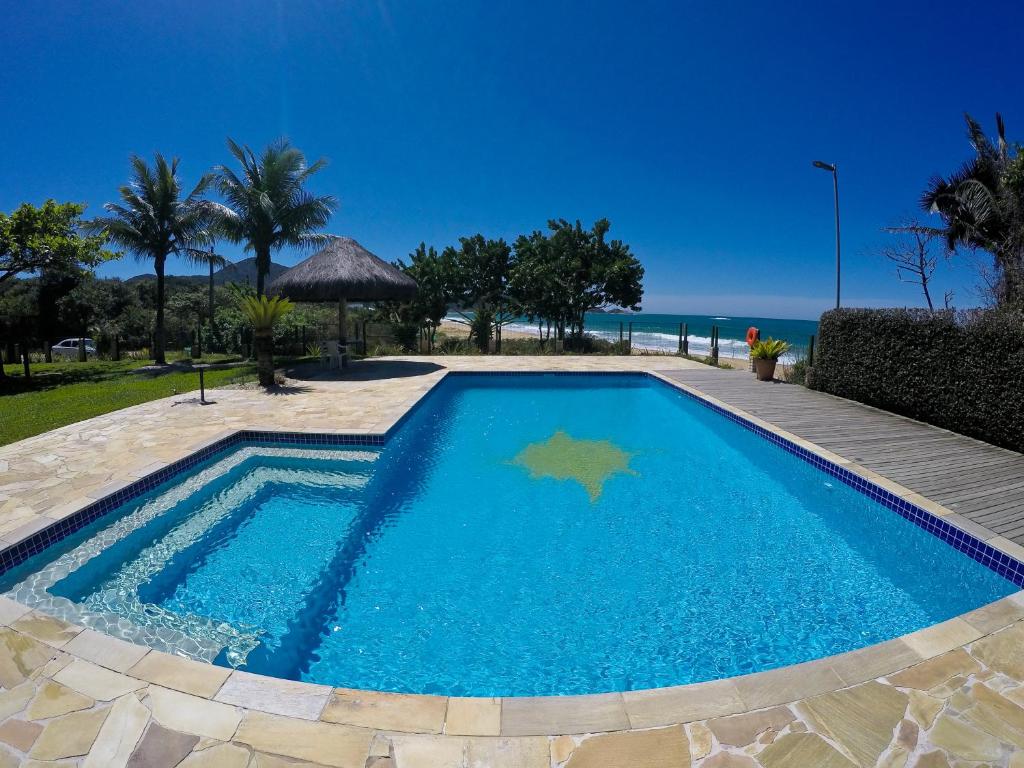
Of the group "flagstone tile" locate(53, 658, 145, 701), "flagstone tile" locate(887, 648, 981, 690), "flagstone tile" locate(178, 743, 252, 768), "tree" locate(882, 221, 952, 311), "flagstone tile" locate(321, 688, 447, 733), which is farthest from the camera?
"tree" locate(882, 221, 952, 311)

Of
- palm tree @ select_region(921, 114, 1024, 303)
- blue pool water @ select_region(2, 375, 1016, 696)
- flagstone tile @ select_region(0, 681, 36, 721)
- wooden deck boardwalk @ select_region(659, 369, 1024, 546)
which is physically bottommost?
blue pool water @ select_region(2, 375, 1016, 696)

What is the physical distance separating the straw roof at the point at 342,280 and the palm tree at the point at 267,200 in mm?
3108

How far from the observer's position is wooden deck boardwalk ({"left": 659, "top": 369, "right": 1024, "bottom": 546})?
4.32 meters

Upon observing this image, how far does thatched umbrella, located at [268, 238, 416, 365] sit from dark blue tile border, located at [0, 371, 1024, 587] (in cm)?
627

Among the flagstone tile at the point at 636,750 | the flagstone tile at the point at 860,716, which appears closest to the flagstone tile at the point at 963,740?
the flagstone tile at the point at 860,716

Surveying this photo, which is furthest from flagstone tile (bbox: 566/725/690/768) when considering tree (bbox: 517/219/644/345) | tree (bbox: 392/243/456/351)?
tree (bbox: 517/219/644/345)

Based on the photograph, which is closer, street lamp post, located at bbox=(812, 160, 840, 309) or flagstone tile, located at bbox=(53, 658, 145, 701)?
flagstone tile, located at bbox=(53, 658, 145, 701)

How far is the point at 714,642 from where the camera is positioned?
3.20m

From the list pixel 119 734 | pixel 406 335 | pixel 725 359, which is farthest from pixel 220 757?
pixel 725 359

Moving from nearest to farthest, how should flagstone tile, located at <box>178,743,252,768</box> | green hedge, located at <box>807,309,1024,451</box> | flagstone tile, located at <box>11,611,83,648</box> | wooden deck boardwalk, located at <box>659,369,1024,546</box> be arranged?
1. flagstone tile, located at <box>178,743,252,768</box>
2. flagstone tile, located at <box>11,611,83,648</box>
3. wooden deck boardwalk, located at <box>659,369,1024,546</box>
4. green hedge, located at <box>807,309,1024,451</box>

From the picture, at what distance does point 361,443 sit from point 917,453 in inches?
289

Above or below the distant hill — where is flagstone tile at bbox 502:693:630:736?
below

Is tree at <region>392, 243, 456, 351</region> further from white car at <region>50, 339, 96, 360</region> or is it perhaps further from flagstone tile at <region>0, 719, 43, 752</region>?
white car at <region>50, 339, 96, 360</region>

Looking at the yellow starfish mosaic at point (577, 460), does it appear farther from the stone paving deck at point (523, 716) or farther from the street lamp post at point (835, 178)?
the street lamp post at point (835, 178)
